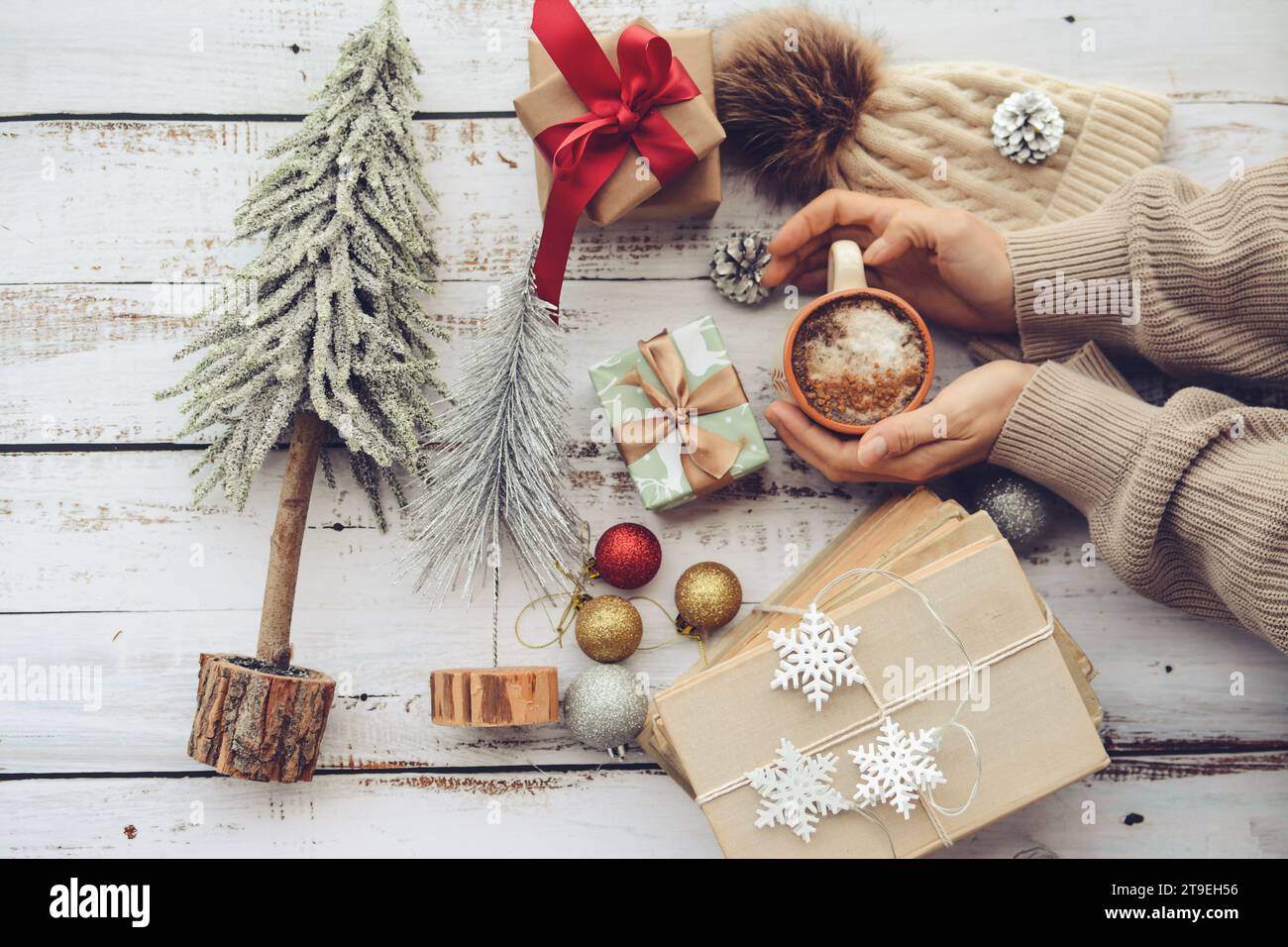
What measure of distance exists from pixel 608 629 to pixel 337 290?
51cm

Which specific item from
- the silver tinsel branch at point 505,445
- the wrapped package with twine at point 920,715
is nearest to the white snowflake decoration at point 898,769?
the wrapped package with twine at point 920,715

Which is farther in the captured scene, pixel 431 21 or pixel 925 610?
pixel 431 21

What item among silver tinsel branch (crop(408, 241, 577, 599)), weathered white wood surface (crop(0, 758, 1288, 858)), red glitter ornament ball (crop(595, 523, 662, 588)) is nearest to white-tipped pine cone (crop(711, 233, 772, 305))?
silver tinsel branch (crop(408, 241, 577, 599))

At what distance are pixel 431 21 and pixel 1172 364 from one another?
104 centimetres

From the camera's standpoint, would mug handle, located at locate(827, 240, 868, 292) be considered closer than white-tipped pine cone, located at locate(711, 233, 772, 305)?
Yes

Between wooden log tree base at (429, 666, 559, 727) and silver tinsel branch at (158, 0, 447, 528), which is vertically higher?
silver tinsel branch at (158, 0, 447, 528)

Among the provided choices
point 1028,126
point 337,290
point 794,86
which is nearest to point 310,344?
point 337,290

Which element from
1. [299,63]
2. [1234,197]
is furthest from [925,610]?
[299,63]

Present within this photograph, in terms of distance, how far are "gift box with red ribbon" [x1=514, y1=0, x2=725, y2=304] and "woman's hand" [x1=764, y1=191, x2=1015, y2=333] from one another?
0.14 metres

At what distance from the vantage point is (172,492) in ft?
3.89

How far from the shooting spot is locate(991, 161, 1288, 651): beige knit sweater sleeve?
980mm

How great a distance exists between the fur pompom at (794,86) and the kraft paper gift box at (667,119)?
4 centimetres

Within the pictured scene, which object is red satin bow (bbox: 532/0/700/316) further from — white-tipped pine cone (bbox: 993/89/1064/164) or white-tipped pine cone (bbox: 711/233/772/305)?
white-tipped pine cone (bbox: 993/89/1064/164)
